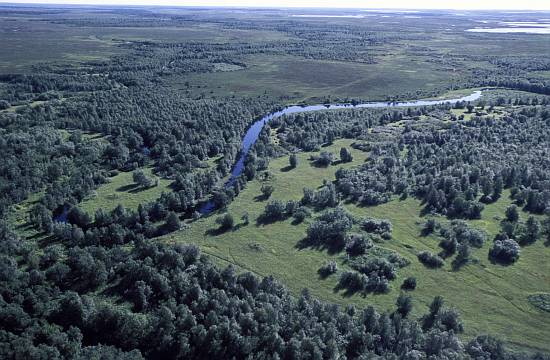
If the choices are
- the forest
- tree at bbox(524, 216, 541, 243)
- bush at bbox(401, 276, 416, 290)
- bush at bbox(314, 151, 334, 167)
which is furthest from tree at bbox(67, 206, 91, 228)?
tree at bbox(524, 216, 541, 243)

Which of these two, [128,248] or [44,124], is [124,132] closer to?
[44,124]

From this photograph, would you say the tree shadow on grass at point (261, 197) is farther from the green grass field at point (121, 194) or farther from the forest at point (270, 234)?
the green grass field at point (121, 194)

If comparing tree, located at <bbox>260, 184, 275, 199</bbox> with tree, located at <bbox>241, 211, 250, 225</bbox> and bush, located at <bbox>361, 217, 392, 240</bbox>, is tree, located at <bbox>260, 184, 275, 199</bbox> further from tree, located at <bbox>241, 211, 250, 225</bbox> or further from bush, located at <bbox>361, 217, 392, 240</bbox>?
bush, located at <bbox>361, 217, 392, 240</bbox>

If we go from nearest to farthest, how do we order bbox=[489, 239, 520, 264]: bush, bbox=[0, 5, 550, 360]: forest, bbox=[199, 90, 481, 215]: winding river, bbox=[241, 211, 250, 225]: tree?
bbox=[0, 5, 550, 360]: forest < bbox=[489, 239, 520, 264]: bush < bbox=[241, 211, 250, 225]: tree < bbox=[199, 90, 481, 215]: winding river

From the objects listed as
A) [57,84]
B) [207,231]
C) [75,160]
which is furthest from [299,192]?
[57,84]

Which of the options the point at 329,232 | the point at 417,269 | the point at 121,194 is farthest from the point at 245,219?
the point at 417,269

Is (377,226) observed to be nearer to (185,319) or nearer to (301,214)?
(301,214)
